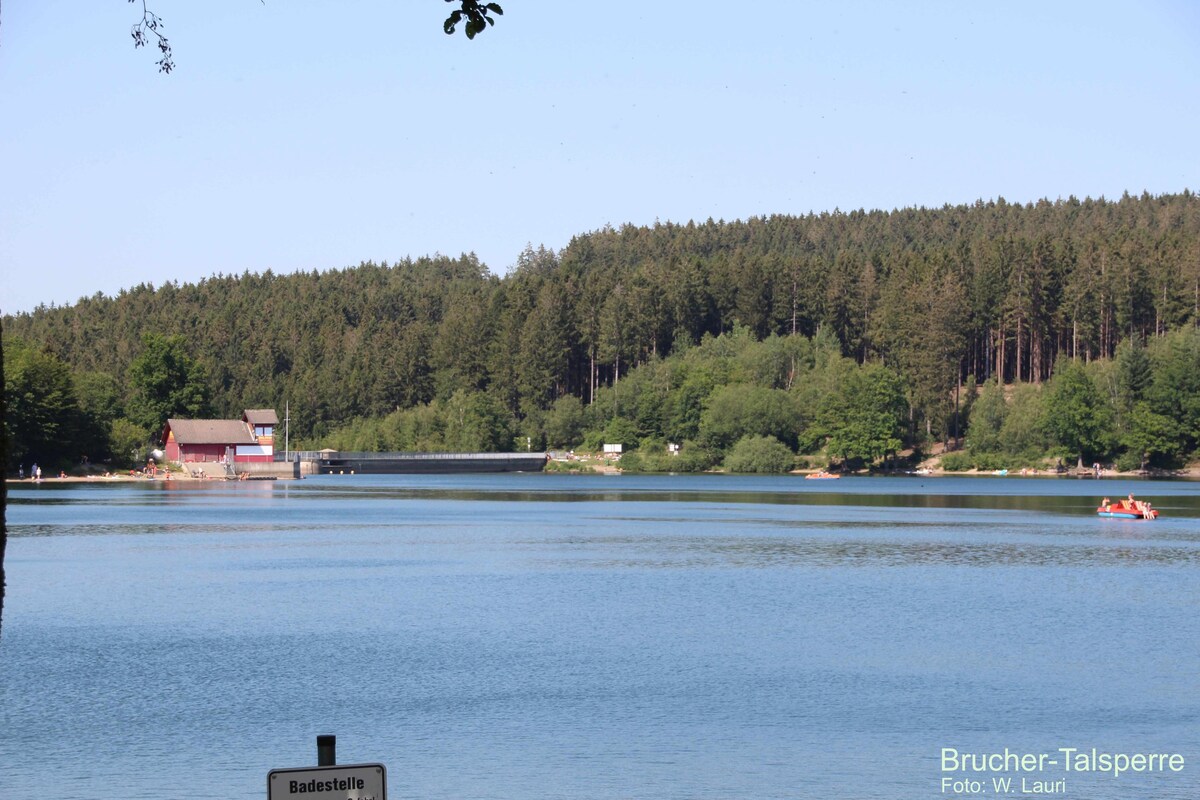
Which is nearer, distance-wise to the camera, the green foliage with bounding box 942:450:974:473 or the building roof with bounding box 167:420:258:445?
the building roof with bounding box 167:420:258:445

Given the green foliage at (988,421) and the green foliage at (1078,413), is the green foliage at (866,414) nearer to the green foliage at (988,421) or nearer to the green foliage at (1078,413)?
the green foliage at (988,421)

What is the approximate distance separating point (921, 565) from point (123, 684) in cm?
3121

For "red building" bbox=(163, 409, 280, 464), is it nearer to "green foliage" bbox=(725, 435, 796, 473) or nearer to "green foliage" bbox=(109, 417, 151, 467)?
"green foliage" bbox=(109, 417, 151, 467)

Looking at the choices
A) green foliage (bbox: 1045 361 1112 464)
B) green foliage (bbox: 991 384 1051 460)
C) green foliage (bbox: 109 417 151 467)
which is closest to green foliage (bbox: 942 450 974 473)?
green foliage (bbox: 991 384 1051 460)

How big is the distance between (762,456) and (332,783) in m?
142

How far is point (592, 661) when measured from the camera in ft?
96.0

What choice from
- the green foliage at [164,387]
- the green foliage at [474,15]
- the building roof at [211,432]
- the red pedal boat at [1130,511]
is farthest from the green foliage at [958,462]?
the green foliage at [474,15]

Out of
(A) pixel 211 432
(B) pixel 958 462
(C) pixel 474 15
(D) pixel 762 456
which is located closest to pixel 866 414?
(B) pixel 958 462

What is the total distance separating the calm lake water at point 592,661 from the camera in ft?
67.7

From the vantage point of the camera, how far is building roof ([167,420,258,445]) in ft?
437

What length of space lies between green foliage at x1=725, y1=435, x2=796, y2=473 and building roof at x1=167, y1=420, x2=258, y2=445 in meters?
50.5

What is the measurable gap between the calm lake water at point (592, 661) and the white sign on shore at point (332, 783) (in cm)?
1413

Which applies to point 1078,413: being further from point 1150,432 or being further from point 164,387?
point 164,387

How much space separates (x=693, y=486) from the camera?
127812 millimetres
